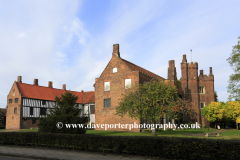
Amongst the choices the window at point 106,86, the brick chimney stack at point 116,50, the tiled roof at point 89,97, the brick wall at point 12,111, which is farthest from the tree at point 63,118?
the tiled roof at point 89,97

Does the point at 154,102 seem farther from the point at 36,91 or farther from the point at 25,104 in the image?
the point at 36,91

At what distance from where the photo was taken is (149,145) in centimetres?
1094

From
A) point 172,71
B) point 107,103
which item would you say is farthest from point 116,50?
point 172,71

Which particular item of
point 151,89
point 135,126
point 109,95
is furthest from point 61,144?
point 109,95

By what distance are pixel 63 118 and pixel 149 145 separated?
27.8ft

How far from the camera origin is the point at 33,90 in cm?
4991

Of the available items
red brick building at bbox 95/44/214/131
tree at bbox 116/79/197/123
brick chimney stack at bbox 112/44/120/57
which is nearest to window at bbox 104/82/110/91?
red brick building at bbox 95/44/214/131

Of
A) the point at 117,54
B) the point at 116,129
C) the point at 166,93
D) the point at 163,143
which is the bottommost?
the point at 116,129

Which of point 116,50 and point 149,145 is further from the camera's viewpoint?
point 116,50

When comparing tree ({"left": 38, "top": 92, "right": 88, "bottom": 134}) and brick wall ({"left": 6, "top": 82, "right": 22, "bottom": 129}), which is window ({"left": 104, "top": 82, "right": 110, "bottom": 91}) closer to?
tree ({"left": 38, "top": 92, "right": 88, "bottom": 134})

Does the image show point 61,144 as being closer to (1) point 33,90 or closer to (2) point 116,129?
(2) point 116,129

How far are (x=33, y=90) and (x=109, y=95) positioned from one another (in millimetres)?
24863

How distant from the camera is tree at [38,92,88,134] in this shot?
16422 mm

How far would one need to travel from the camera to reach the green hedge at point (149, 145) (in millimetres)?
9367
